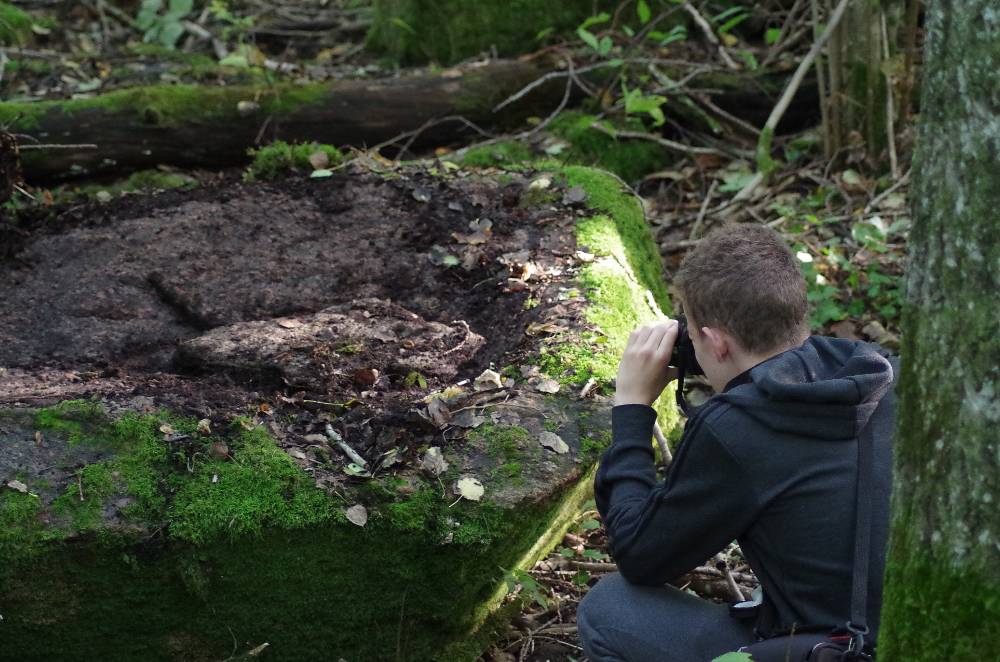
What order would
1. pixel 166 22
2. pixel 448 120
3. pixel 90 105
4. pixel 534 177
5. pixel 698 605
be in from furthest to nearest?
pixel 166 22 < pixel 448 120 < pixel 90 105 < pixel 534 177 < pixel 698 605

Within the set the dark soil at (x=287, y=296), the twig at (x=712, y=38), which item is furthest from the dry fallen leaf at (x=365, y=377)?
the twig at (x=712, y=38)

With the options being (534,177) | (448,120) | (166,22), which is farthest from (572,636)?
(166,22)

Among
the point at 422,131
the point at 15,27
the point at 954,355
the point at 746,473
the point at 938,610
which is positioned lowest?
the point at 15,27

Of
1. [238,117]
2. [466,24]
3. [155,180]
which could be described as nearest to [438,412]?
[155,180]

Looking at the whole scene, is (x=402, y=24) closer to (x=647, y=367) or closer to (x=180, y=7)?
(x=180, y=7)

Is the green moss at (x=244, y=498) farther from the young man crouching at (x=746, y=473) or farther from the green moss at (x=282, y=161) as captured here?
the green moss at (x=282, y=161)

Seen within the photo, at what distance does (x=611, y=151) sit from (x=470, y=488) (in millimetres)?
4245

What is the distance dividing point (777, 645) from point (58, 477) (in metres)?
2.06

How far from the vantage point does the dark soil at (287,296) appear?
12.1 feet

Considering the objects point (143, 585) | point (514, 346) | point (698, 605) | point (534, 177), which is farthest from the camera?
point (534, 177)

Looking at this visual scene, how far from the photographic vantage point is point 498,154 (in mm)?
6762

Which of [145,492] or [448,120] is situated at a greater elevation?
[145,492]

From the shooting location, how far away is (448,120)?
7.12m

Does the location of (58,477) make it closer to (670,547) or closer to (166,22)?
(670,547)
